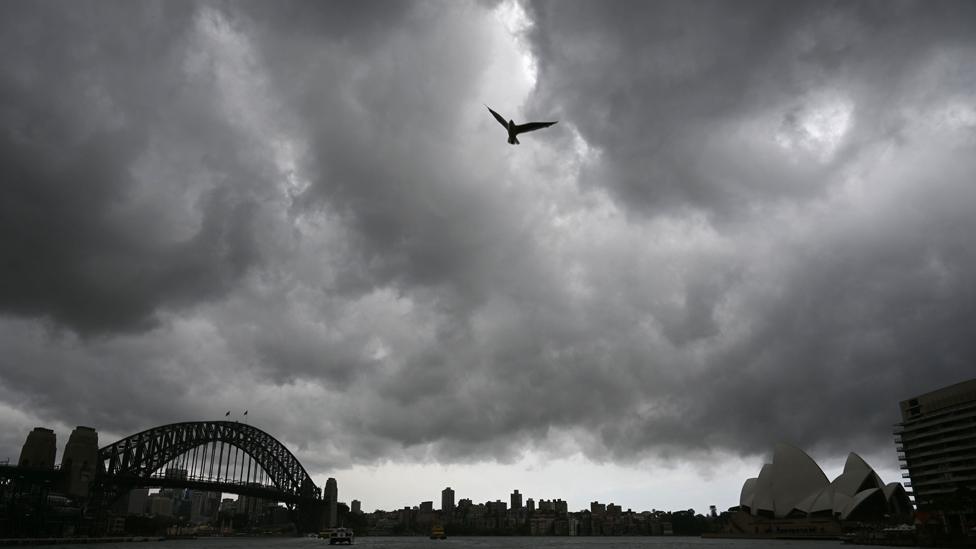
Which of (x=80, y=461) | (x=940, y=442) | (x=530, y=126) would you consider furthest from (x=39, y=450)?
(x=940, y=442)

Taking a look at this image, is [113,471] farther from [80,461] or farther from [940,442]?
[940,442]

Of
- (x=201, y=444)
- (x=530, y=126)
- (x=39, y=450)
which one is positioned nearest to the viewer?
(x=530, y=126)

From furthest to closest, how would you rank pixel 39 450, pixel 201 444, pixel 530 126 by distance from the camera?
pixel 201 444 < pixel 39 450 < pixel 530 126

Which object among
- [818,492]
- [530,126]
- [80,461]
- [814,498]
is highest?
[530,126]

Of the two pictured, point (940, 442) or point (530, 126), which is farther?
point (940, 442)

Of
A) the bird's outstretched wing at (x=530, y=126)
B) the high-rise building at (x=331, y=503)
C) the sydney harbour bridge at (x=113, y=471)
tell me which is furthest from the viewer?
the high-rise building at (x=331, y=503)

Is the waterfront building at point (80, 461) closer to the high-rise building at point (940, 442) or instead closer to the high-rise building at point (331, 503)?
the high-rise building at point (331, 503)

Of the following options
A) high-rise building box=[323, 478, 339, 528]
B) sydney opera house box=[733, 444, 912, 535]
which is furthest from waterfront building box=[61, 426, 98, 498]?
sydney opera house box=[733, 444, 912, 535]

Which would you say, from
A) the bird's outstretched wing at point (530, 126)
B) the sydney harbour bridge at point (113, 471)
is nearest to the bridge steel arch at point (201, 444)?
the sydney harbour bridge at point (113, 471)
